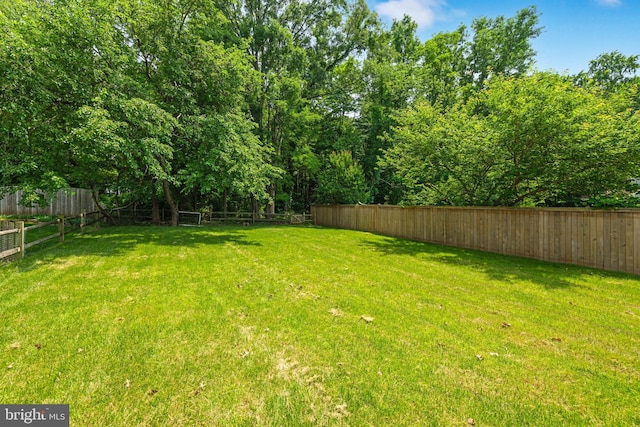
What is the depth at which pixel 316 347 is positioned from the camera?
2961 millimetres

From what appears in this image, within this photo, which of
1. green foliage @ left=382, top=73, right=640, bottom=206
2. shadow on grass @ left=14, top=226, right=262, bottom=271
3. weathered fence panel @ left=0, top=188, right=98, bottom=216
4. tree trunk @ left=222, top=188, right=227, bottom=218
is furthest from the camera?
tree trunk @ left=222, top=188, right=227, bottom=218

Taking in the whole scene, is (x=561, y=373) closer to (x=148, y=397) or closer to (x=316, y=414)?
(x=316, y=414)

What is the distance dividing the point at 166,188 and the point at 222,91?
5312mm

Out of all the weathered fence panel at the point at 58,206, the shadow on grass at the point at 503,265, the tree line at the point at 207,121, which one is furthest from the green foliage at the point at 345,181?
the weathered fence panel at the point at 58,206

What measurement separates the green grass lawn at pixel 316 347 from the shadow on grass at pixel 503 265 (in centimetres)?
20

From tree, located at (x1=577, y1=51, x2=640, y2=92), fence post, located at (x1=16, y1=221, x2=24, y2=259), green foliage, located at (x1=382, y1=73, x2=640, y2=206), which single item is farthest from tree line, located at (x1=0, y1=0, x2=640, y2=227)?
tree, located at (x1=577, y1=51, x2=640, y2=92)

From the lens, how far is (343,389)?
2.34 m

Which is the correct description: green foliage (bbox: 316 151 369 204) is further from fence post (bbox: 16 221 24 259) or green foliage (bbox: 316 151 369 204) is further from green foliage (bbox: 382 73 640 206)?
fence post (bbox: 16 221 24 259)

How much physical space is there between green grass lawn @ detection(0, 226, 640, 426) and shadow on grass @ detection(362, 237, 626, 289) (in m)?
0.20

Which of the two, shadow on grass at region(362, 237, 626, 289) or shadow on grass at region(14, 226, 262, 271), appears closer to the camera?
shadow on grass at region(362, 237, 626, 289)

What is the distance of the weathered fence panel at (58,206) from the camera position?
1567 centimetres

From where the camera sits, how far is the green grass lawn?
2139 mm

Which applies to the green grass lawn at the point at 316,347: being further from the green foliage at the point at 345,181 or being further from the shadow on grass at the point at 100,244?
the green foliage at the point at 345,181

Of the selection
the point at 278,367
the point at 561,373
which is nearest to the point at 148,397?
the point at 278,367
